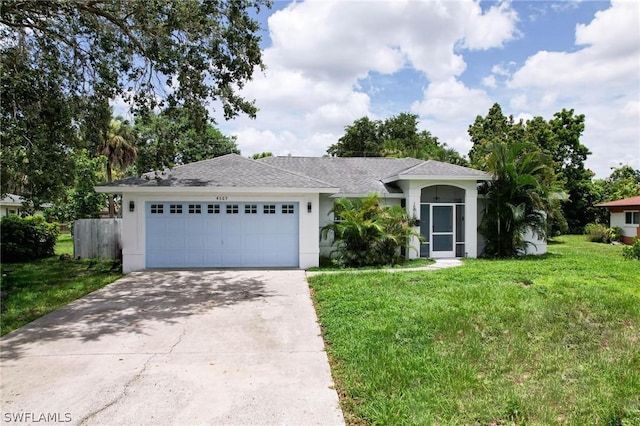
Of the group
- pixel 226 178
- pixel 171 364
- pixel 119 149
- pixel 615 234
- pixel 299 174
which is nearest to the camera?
pixel 171 364

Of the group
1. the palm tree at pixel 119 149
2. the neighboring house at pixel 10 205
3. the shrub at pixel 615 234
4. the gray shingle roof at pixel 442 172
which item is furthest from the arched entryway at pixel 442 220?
the neighboring house at pixel 10 205

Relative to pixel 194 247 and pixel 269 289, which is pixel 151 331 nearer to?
pixel 269 289

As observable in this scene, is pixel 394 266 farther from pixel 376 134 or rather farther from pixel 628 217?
pixel 376 134

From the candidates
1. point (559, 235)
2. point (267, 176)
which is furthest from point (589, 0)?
point (559, 235)

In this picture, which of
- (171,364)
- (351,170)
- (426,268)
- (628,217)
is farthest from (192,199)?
(628,217)

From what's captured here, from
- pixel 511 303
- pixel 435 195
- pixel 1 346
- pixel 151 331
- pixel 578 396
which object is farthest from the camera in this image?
pixel 435 195

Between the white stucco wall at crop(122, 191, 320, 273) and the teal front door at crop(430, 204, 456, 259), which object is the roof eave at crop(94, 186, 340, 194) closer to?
the white stucco wall at crop(122, 191, 320, 273)

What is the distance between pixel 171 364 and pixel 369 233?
8519 millimetres

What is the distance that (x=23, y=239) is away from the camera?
16.9m

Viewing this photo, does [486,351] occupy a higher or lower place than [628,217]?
lower

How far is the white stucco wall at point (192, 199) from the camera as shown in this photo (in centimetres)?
1274

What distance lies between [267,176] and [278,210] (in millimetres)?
1275

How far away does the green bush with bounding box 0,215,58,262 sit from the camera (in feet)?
54.1

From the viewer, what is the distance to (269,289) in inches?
394
